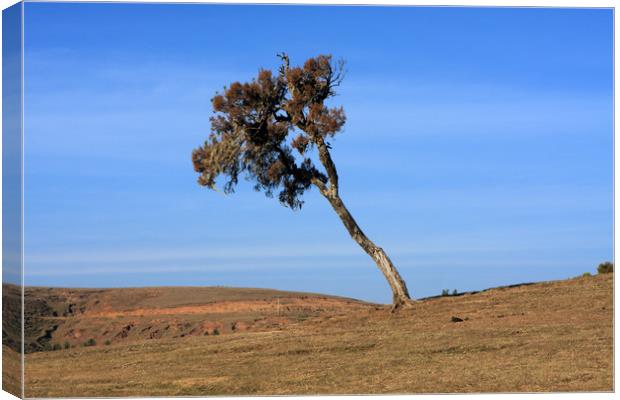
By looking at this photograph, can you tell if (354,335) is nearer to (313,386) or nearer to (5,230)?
(313,386)

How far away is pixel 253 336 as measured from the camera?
22750 mm

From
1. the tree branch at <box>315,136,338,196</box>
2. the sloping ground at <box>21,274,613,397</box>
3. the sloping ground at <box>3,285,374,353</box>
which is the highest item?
the tree branch at <box>315,136,338,196</box>

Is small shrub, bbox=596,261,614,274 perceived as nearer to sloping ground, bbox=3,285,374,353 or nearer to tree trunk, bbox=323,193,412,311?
tree trunk, bbox=323,193,412,311

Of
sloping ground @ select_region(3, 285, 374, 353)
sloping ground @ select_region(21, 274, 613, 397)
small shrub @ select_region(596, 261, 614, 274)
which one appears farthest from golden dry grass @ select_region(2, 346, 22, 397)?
small shrub @ select_region(596, 261, 614, 274)

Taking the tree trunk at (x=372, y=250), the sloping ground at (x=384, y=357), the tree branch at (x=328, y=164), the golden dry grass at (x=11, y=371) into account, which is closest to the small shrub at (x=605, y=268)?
the sloping ground at (x=384, y=357)

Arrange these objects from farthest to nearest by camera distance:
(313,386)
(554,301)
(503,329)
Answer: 1. (554,301)
2. (503,329)
3. (313,386)

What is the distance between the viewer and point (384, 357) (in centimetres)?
1877

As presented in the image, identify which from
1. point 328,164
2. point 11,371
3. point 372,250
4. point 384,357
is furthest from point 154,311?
point 11,371

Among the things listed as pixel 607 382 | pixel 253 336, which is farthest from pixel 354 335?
pixel 607 382

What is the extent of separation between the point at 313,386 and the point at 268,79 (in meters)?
10.8

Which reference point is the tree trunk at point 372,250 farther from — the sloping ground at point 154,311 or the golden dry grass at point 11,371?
the golden dry grass at point 11,371

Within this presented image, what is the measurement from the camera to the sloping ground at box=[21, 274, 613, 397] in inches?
666

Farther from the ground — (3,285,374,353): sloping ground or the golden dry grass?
(3,285,374,353): sloping ground

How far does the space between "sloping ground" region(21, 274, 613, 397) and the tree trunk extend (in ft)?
4.62
